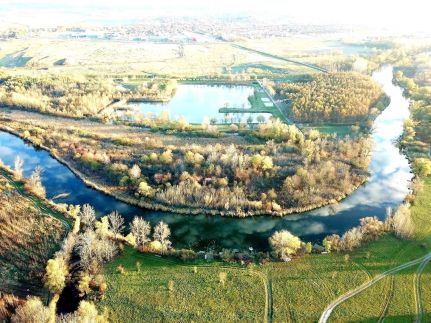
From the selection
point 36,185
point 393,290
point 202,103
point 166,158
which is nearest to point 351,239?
point 393,290

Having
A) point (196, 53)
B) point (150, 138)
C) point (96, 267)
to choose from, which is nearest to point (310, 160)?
point (150, 138)

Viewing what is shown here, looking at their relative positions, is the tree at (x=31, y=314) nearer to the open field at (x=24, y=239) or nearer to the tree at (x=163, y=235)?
the open field at (x=24, y=239)

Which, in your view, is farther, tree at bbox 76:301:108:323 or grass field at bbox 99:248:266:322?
grass field at bbox 99:248:266:322

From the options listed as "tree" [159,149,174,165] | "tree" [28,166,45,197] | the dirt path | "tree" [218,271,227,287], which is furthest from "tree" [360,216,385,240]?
"tree" [28,166,45,197]

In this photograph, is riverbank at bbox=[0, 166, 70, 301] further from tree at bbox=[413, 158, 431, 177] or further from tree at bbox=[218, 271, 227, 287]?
tree at bbox=[413, 158, 431, 177]

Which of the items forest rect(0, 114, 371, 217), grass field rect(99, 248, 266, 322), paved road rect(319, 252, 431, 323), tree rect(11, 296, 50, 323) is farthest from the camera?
forest rect(0, 114, 371, 217)

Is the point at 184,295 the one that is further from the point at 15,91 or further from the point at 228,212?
the point at 15,91

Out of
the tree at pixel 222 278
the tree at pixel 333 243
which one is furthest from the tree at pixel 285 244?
the tree at pixel 222 278
